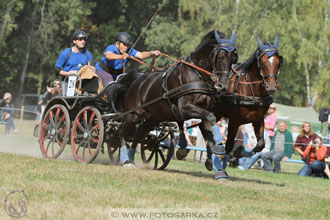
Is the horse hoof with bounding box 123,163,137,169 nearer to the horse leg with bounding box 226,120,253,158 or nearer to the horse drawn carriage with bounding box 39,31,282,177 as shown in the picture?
the horse drawn carriage with bounding box 39,31,282,177

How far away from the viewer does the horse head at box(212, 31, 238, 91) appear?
29.1ft

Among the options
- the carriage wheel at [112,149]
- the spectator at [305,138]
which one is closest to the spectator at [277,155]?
the spectator at [305,138]

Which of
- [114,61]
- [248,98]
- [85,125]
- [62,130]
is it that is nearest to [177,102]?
[248,98]

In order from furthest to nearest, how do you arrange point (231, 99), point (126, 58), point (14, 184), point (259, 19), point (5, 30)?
point (259, 19) < point (5, 30) < point (126, 58) < point (231, 99) < point (14, 184)

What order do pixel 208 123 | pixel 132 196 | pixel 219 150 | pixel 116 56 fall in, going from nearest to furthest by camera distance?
pixel 132 196
pixel 219 150
pixel 208 123
pixel 116 56

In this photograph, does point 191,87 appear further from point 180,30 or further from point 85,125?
point 180,30

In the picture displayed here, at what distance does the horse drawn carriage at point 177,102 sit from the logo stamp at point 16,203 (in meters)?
3.68

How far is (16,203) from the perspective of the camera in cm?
567

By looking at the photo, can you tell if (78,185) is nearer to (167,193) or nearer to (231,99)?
(167,193)

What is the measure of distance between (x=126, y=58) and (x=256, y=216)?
5.81 m

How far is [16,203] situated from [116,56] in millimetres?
5680

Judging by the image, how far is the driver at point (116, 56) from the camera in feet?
36.3

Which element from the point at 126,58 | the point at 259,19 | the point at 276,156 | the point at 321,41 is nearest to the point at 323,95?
the point at 321,41

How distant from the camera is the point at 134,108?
10.6 meters
